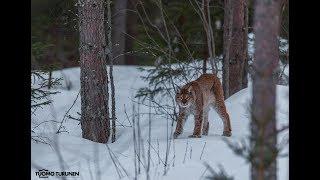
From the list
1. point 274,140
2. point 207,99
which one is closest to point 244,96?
point 207,99

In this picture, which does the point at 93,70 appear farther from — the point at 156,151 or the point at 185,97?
the point at 156,151

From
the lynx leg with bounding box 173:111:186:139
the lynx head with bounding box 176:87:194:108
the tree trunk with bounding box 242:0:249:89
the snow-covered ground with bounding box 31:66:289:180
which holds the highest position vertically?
the tree trunk with bounding box 242:0:249:89

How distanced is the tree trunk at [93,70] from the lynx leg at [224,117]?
1.90 m

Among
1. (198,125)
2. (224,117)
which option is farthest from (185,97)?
(224,117)

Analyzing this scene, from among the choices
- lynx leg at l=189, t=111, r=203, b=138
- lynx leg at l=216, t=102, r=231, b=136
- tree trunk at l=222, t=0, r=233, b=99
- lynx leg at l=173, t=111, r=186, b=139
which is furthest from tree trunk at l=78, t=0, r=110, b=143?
tree trunk at l=222, t=0, r=233, b=99

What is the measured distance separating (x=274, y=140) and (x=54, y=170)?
13.7ft

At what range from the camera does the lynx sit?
9766 millimetres

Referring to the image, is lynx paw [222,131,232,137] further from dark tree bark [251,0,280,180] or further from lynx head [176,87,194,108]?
dark tree bark [251,0,280,180]

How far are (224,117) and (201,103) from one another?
479 mm

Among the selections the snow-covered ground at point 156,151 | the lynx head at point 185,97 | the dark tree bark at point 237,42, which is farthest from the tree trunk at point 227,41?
the lynx head at point 185,97

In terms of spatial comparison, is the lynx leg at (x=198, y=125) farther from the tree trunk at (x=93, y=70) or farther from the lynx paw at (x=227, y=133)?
the tree trunk at (x=93, y=70)

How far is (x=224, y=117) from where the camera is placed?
33.2 feet

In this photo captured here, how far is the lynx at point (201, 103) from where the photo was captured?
9.77 meters
